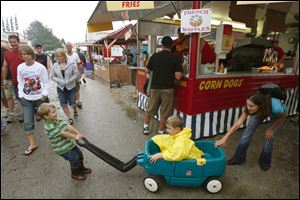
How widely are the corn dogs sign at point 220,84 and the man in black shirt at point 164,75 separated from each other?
17.5 inches

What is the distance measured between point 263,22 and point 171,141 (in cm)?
476

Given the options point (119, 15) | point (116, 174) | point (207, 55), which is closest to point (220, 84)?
point (207, 55)

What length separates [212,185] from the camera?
2277mm

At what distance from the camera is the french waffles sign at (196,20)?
9.59ft

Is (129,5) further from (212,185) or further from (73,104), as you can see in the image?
(73,104)

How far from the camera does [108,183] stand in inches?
98.5

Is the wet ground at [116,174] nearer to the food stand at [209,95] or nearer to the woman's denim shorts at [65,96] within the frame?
the food stand at [209,95]

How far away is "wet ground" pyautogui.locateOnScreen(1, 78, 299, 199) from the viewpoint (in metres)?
2.25

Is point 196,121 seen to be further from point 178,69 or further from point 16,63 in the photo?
point 16,63

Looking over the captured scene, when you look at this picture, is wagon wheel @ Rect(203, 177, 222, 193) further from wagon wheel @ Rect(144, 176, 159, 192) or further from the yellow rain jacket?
wagon wheel @ Rect(144, 176, 159, 192)

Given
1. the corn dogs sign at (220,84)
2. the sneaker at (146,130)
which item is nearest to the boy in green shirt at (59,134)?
the sneaker at (146,130)

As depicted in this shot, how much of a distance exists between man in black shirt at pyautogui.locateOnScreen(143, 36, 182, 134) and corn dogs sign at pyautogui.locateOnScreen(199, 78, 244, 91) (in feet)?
1.46

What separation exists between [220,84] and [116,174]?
91.8 inches

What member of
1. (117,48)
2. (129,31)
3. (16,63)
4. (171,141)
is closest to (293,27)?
(129,31)
